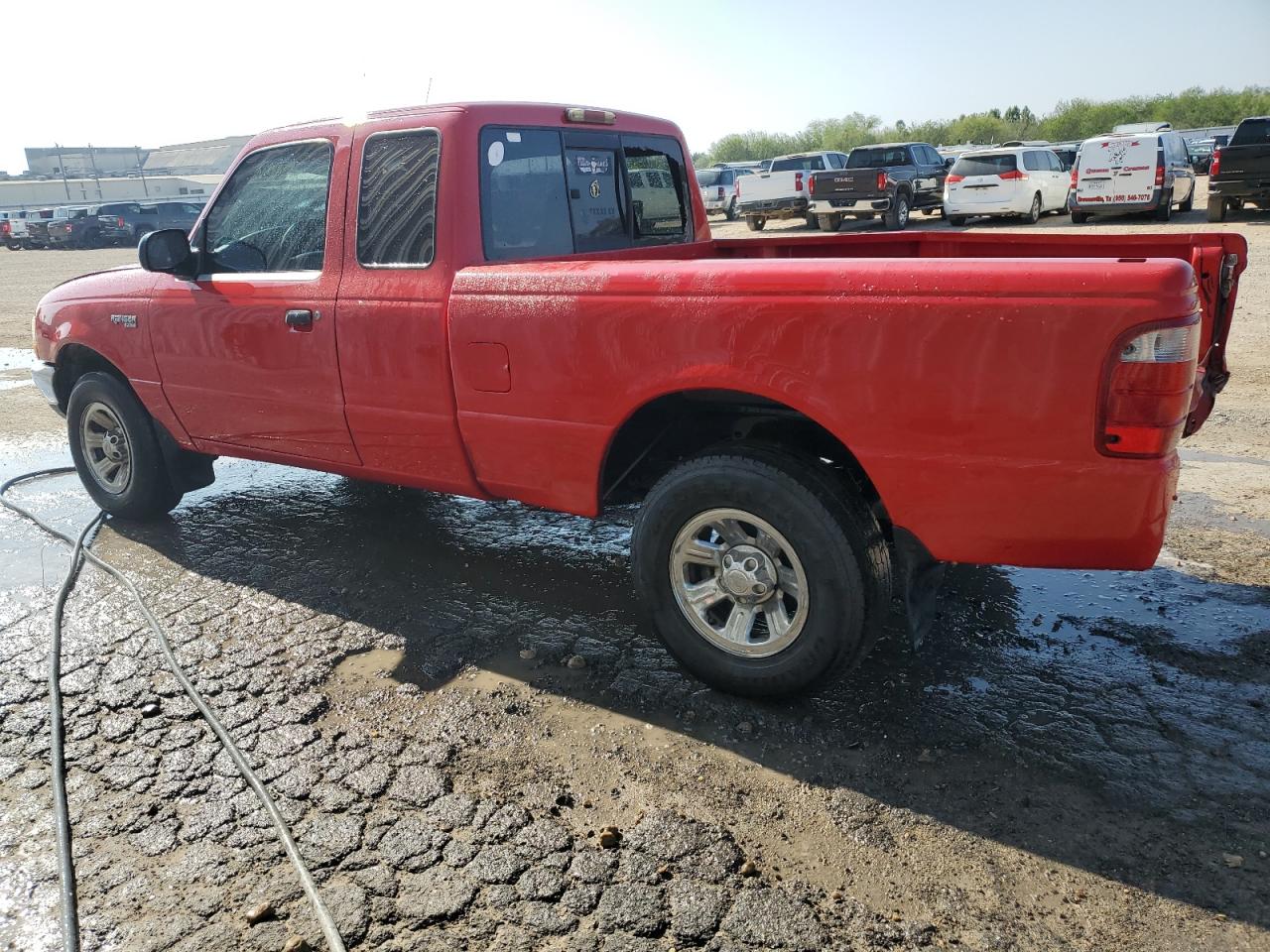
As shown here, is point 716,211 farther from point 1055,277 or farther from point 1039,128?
point 1039,128

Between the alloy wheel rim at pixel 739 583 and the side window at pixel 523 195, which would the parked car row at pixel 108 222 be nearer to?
the side window at pixel 523 195

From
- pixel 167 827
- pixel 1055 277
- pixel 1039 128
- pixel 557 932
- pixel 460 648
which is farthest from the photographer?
pixel 1039 128

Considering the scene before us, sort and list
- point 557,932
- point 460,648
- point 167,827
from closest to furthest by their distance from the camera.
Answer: point 557,932 < point 167,827 < point 460,648

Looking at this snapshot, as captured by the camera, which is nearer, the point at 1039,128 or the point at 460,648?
the point at 460,648

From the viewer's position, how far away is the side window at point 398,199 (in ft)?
13.3

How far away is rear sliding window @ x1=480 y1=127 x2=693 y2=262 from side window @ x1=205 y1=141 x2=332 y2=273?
2.84 ft

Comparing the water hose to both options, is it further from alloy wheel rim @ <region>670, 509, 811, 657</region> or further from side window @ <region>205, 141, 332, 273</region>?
side window @ <region>205, 141, 332, 273</region>

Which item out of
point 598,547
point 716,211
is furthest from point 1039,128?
point 598,547

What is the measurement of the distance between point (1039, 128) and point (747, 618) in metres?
78.4

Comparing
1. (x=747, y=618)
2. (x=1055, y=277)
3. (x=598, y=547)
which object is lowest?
(x=598, y=547)

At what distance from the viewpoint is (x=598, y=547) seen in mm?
5113

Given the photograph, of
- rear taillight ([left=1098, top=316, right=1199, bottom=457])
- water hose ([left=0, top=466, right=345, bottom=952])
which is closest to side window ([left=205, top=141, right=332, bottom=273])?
water hose ([left=0, top=466, right=345, bottom=952])

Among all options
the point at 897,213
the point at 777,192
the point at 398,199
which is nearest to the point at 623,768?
the point at 398,199

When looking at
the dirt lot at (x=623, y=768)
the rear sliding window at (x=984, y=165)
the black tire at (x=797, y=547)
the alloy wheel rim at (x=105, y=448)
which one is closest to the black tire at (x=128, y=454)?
the alloy wheel rim at (x=105, y=448)
